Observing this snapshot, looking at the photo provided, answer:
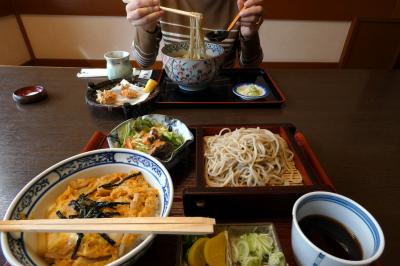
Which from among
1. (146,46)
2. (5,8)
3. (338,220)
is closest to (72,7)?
(5,8)

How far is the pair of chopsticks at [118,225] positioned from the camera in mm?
592

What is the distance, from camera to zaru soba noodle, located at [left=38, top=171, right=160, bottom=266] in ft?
2.02

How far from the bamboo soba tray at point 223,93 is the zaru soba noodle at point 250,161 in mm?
409

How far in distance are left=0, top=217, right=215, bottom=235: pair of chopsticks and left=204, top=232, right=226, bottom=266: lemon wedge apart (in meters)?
0.11

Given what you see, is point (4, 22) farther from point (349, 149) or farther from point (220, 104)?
point (349, 149)

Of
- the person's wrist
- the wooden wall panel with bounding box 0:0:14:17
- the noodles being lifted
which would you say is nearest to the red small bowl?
the noodles being lifted

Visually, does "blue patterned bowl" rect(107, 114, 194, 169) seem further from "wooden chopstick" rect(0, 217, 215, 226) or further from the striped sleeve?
the striped sleeve

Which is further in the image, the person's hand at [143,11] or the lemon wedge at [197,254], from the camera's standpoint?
the person's hand at [143,11]

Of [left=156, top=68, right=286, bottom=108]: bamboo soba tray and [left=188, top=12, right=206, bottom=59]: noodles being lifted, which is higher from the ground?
[left=188, top=12, right=206, bottom=59]: noodles being lifted

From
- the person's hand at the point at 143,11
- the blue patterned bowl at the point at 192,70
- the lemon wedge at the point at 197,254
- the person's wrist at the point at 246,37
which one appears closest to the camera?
the lemon wedge at the point at 197,254

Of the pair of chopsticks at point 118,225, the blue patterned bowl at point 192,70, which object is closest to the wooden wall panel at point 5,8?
the blue patterned bowl at point 192,70

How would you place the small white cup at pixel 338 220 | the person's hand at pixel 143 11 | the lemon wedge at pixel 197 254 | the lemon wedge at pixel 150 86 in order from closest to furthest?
the small white cup at pixel 338 220
the lemon wedge at pixel 197 254
the lemon wedge at pixel 150 86
the person's hand at pixel 143 11

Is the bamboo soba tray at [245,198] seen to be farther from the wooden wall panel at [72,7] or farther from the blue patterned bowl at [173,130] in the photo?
the wooden wall panel at [72,7]

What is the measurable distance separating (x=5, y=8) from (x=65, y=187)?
4286 mm
